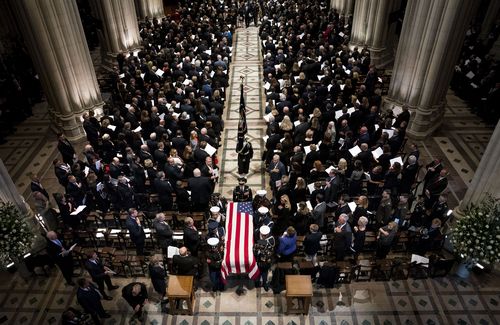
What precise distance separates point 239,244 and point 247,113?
303 inches

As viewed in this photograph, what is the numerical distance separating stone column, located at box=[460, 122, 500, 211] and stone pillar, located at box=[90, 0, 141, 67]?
16.1 m

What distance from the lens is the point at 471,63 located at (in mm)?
14844

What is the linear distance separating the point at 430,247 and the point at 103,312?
6723 mm

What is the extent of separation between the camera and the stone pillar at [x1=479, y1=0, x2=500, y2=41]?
18359mm

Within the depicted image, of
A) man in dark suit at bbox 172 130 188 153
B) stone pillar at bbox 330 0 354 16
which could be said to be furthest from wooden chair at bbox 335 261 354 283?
stone pillar at bbox 330 0 354 16

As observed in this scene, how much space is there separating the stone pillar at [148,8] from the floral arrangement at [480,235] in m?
22.0

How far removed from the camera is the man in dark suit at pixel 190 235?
7.46 meters

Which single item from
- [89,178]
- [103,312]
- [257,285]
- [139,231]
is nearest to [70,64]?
[89,178]

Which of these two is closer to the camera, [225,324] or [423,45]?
[225,324]

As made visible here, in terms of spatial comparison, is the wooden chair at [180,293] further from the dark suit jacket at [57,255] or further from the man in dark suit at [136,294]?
the dark suit jacket at [57,255]

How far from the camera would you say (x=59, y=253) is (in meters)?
7.29

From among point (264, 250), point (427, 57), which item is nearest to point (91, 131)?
point (264, 250)

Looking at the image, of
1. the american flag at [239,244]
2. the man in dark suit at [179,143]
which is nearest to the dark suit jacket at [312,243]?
the american flag at [239,244]

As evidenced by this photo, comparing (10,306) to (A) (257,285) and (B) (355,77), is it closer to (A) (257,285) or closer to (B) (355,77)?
(A) (257,285)
